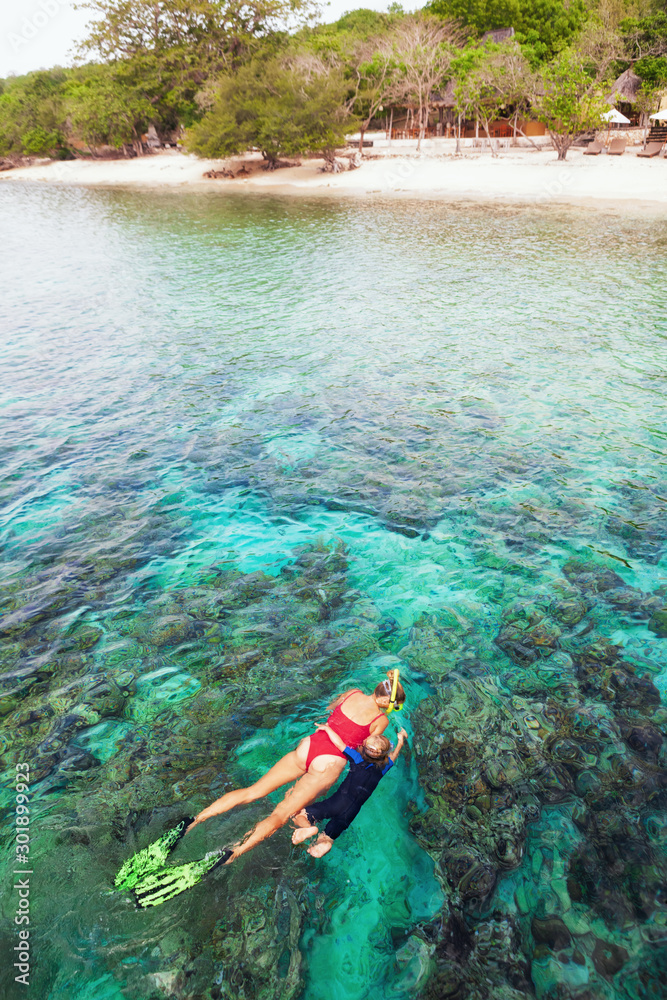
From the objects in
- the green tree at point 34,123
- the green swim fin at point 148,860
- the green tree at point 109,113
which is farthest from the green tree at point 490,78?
the green swim fin at point 148,860

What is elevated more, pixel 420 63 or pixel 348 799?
pixel 420 63

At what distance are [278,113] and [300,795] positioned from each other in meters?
64.7

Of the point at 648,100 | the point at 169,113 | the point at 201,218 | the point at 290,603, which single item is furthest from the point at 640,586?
the point at 169,113

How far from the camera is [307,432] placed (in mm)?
13312

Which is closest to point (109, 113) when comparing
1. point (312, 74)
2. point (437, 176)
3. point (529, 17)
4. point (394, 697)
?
point (312, 74)

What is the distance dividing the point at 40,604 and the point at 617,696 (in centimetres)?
827

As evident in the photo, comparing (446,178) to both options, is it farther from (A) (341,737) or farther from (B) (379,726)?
(A) (341,737)

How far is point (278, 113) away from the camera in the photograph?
5478cm

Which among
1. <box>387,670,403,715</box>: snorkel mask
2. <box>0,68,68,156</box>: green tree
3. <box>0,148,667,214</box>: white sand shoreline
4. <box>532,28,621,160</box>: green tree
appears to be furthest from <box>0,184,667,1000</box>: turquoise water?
<box>0,68,68,156</box>: green tree

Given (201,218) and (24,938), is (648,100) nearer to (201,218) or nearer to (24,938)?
(201,218)

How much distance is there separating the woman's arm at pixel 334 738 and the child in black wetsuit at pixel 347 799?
6 cm

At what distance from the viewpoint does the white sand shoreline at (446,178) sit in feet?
137

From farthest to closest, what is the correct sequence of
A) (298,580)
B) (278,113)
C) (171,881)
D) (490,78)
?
(278,113) < (490,78) < (298,580) < (171,881)

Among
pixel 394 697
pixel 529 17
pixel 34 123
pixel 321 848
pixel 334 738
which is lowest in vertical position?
pixel 321 848
